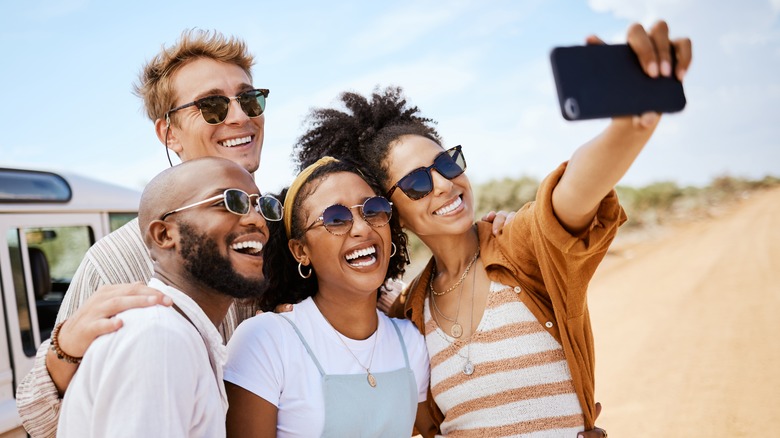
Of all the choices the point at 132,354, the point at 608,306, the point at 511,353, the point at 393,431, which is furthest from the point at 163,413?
the point at 608,306

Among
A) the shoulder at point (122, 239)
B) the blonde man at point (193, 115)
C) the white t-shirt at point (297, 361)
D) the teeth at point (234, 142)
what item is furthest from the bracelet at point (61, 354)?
the teeth at point (234, 142)

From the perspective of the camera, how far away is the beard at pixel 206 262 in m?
2.14

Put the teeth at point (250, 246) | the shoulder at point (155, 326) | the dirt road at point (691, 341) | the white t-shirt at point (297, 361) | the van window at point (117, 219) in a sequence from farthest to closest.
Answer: the dirt road at point (691, 341), the van window at point (117, 219), the white t-shirt at point (297, 361), the teeth at point (250, 246), the shoulder at point (155, 326)

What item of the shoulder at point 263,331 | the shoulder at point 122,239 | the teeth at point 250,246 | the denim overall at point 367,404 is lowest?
the denim overall at point 367,404

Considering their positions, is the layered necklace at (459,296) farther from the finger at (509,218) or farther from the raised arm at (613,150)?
the raised arm at (613,150)

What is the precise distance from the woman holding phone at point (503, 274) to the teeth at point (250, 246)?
33.1 inches

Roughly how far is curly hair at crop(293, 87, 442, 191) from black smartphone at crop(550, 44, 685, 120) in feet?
5.40

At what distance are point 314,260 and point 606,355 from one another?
6394mm

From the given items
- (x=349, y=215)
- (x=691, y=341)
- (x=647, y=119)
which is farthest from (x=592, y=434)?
(x=691, y=341)

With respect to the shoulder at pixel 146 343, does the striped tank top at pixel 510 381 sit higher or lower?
lower

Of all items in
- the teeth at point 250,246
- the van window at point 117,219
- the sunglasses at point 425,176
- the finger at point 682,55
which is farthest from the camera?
the van window at point 117,219

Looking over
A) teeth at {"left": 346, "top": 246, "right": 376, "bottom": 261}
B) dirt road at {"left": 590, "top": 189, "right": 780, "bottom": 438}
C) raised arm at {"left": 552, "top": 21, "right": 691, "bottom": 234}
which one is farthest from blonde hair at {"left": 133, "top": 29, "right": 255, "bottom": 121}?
dirt road at {"left": 590, "top": 189, "right": 780, "bottom": 438}

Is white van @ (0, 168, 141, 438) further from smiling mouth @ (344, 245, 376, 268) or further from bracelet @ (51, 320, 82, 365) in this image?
smiling mouth @ (344, 245, 376, 268)

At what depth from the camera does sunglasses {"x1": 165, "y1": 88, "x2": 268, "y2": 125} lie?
345cm
